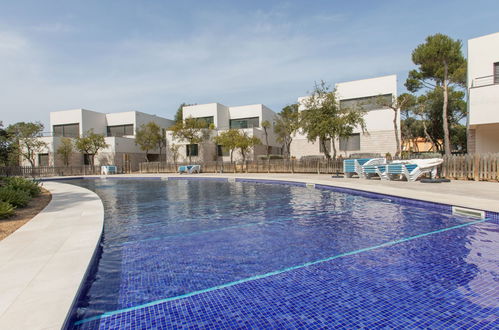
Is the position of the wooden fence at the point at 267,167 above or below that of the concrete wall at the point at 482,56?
below

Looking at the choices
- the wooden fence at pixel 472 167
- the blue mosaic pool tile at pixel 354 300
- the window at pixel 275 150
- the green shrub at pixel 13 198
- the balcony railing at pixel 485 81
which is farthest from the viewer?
the window at pixel 275 150

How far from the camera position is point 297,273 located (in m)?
3.49

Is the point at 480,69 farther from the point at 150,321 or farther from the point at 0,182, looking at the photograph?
the point at 0,182

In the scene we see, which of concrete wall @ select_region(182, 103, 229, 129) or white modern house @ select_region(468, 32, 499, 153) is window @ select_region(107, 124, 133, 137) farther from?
white modern house @ select_region(468, 32, 499, 153)

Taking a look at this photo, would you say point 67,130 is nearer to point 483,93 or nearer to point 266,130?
point 266,130

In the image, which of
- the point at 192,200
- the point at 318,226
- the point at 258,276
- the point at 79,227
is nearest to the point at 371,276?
the point at 258,276

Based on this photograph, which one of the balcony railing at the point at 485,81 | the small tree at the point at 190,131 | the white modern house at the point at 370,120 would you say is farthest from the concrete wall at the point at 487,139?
the small tree at the point at 190,131

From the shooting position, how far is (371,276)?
3.36m

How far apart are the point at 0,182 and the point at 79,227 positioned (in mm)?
8101

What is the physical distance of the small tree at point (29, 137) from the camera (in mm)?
27242

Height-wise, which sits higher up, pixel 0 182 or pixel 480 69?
pixel 480 69

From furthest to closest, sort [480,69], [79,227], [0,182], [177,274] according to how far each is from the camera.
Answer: [480,69], [0,182], [79,227], [177,274]

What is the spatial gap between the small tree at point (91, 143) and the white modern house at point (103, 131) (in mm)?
1016

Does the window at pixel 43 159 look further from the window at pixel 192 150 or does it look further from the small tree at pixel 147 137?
the window at pixel 192 150
